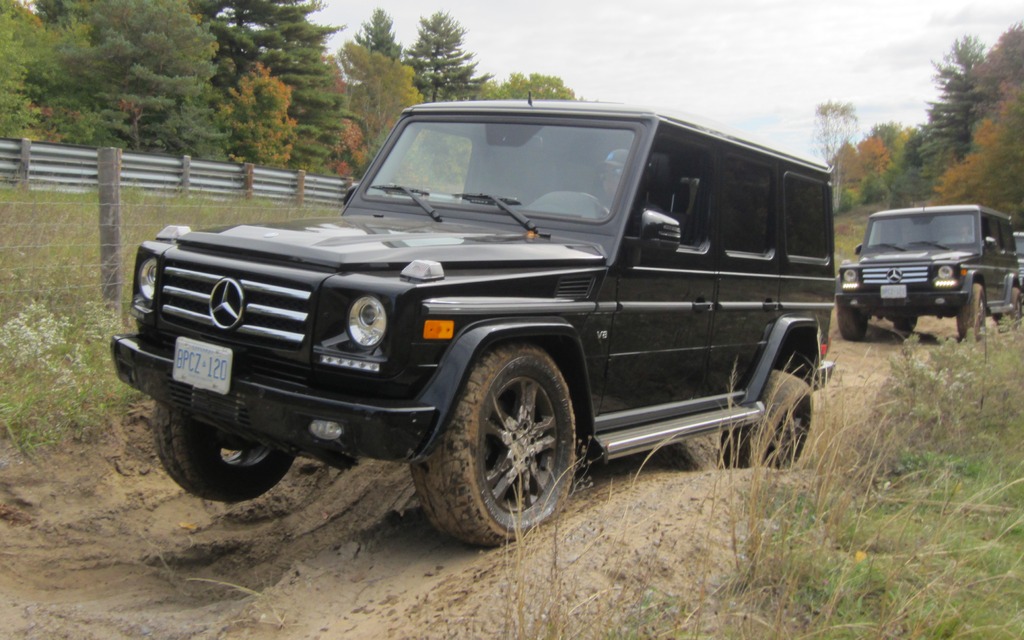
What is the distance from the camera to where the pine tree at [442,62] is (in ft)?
242

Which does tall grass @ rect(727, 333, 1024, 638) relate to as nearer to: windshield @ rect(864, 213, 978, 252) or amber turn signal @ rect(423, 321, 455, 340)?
amber turn signal @ rect(423, 321, 455, 340)

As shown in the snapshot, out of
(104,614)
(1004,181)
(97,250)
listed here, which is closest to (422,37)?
(1004,181)

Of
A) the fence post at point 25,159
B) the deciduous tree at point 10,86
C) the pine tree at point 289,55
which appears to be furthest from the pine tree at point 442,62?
the fence post at point 25,159

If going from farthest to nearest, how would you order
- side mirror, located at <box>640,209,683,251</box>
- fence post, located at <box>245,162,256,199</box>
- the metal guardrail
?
fence post, located at <box>245,162,256,199</box>
the metal guardrail
side mirror, located at <box>640,209,683,251</box>

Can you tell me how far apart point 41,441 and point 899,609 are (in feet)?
14.1

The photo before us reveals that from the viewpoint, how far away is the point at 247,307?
11.4 ft

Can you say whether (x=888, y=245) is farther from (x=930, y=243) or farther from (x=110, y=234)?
(x=110, y=234)

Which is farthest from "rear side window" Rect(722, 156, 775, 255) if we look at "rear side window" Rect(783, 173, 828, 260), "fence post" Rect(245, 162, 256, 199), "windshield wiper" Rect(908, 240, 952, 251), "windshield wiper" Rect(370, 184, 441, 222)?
"fence post" Rect(245, 162, 256, 199)

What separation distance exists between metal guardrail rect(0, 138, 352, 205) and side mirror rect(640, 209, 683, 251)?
11.7m

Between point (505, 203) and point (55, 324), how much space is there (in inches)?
125

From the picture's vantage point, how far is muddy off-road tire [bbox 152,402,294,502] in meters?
4.32

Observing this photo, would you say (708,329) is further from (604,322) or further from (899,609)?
(899,609)

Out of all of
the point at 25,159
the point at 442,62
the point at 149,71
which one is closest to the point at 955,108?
the point at 442,62

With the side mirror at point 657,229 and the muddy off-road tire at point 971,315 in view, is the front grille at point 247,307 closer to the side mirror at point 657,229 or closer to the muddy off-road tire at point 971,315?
the side mirror at point 657,229
